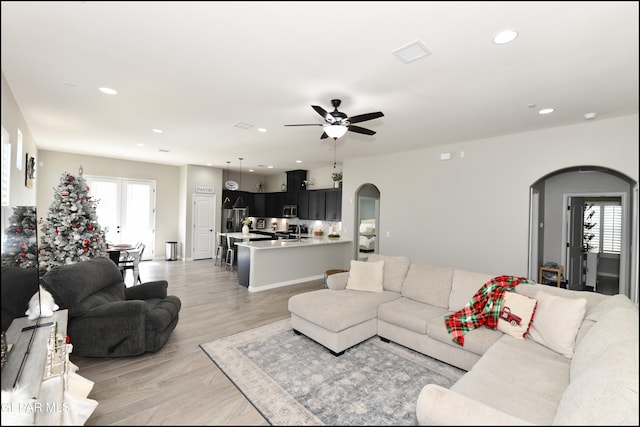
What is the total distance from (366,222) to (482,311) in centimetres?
→ 483

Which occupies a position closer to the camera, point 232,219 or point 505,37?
point 505,37

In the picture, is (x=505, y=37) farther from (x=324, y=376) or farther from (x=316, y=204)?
(x=316, y=204)

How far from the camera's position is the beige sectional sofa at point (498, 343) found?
131 centimetres

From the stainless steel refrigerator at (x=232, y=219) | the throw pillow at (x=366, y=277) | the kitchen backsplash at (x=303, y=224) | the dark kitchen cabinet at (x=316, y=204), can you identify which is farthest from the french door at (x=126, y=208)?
the throw pillow at (x=366, y=277)

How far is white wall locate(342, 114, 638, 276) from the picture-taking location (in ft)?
13.9

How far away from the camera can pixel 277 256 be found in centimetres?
582

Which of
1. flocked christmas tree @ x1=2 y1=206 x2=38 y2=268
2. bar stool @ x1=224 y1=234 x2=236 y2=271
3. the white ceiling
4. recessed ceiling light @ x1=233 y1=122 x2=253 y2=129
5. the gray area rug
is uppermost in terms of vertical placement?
recessed ceiling light @ x1=233 y1=122 x2=253 y2=129

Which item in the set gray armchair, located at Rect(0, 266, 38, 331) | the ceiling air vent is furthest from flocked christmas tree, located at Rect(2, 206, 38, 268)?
the ceiling air vent

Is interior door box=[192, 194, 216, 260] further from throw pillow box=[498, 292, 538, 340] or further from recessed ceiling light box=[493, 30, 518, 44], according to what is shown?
recessed ceiling light box=[493, 30, 518, 44]

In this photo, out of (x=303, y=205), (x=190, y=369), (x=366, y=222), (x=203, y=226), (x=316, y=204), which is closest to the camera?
(x=190, y=369)

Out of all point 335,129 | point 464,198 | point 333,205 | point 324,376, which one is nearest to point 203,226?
point 333,205

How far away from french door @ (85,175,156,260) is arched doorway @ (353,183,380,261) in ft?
18.9

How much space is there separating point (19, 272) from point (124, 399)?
3.55 feet

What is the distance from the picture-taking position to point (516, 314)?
8.66 ft
